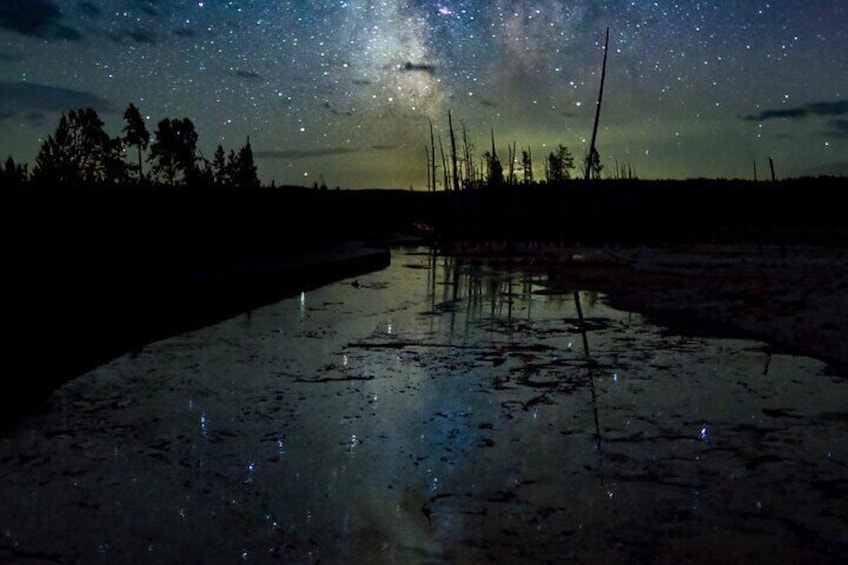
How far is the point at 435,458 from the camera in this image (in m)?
6.54

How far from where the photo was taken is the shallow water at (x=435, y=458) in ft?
15.8

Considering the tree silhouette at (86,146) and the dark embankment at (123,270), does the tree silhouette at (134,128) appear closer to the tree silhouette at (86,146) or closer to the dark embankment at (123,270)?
the tree silhouette at (86,146)

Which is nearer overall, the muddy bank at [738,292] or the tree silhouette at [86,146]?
the muddy bank at [738,292]

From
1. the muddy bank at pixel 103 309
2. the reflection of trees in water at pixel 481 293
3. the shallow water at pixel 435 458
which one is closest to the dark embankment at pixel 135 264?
the muddy bank at pixel 103 309

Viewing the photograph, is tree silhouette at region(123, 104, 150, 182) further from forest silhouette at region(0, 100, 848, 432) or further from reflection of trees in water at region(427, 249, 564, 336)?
reflection of trees in water at region(427, 249, 564, 336)

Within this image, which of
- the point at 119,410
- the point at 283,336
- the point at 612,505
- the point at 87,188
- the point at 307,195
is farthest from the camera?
the point at 307,195

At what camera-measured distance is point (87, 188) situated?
2192 centimetres

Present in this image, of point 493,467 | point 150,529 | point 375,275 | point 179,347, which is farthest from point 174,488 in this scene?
point 375,275

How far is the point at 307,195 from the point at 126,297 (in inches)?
1258

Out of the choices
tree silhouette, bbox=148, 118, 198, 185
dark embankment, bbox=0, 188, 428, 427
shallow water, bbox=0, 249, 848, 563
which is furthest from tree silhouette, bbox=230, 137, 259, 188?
shallow water, bbox=0, 249, 848, 563

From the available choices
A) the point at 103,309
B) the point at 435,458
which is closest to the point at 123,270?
the point at 103,309

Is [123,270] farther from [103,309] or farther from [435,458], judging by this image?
[435,458]

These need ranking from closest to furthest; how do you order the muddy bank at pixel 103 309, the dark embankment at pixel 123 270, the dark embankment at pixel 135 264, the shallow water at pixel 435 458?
the shallow water at pixel 435 458 → the muddy bank at pixel 103 309 → the dark embankment at pixel 123 270 → the dark embankment at pixel 135 264

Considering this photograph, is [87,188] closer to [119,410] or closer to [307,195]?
[119,410]
